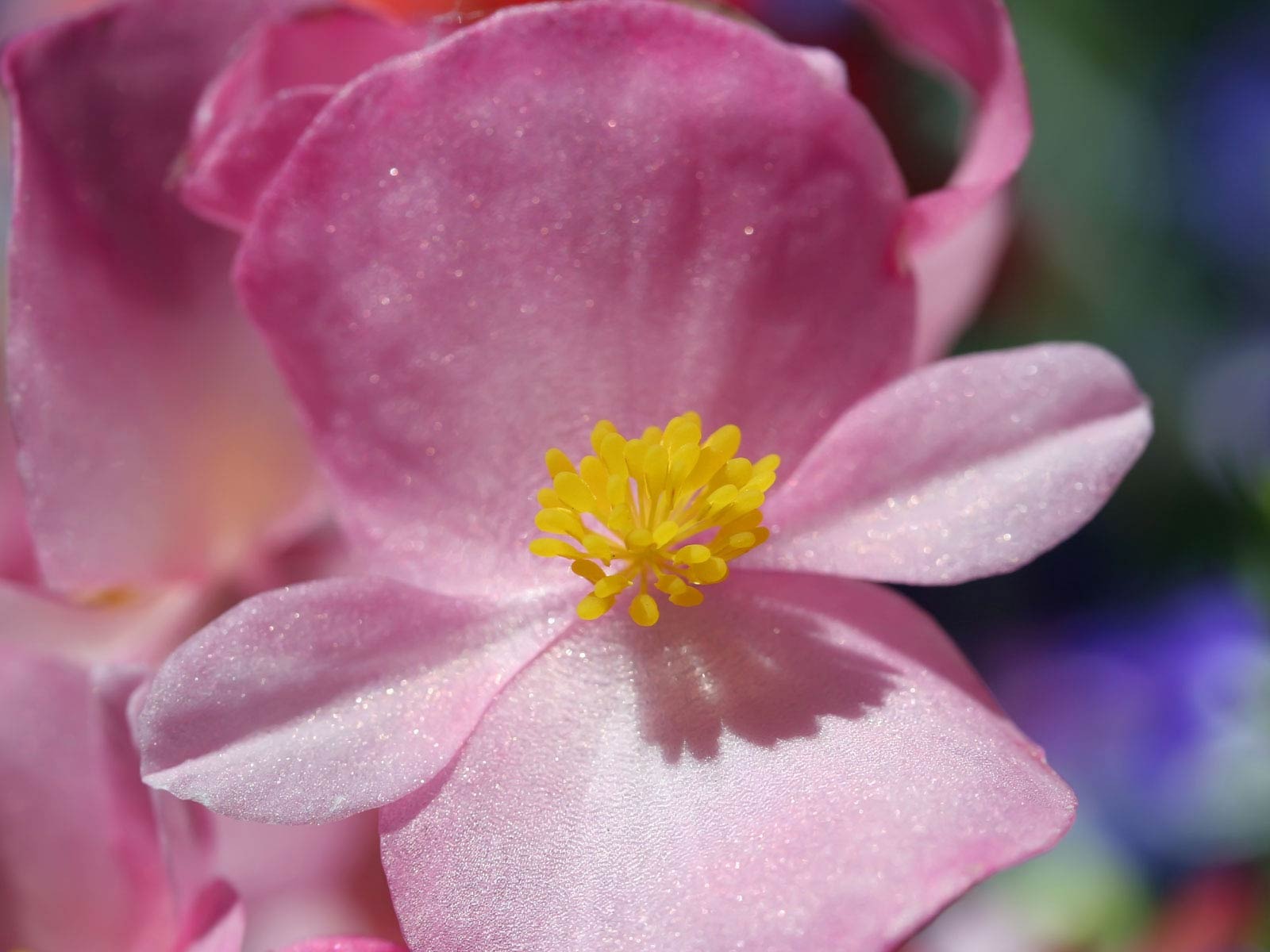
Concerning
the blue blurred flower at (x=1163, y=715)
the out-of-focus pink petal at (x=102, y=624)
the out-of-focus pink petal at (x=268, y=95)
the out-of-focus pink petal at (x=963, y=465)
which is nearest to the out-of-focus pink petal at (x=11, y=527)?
the out-of-focus pink petal at (x=102, y=624)

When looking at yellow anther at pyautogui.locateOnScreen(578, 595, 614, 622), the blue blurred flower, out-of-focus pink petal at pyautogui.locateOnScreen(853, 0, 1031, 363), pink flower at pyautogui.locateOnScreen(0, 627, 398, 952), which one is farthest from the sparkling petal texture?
the blue blurred flower

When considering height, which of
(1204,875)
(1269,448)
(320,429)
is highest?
(320,429)

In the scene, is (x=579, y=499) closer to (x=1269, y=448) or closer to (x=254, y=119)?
(x=254, y=119)

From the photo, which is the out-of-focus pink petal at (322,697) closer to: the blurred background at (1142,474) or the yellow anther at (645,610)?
the yellow anther at (645,610)

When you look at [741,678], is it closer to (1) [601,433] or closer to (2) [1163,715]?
(1) [601,433]

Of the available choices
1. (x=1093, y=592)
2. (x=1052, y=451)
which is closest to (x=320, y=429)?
(x=1052, y=451)

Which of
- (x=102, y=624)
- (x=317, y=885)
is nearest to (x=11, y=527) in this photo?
(x=102, y=624)
